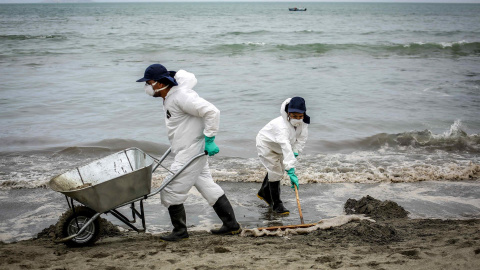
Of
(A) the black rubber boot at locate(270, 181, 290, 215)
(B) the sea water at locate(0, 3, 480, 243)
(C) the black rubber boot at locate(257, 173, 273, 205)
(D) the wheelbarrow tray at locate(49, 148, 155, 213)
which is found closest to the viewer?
(D) the wheelbarrow tray at locate(49, 148, 155, 213)

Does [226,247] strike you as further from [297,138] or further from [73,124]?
[73,124]

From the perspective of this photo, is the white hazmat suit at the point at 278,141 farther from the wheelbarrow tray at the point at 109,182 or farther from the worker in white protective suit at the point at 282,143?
the wheelbarrow tray at the point at 109,182

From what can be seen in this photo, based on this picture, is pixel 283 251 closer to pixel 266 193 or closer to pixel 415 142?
pixel 266 193

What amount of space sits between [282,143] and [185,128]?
3.71 ft

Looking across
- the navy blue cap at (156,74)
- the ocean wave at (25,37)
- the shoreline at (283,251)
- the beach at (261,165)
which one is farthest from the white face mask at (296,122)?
the ocean wave at (25,37)

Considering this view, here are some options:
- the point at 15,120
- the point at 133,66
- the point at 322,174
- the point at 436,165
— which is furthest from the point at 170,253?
the point at 133,66

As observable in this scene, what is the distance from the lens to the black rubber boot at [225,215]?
4.55 m

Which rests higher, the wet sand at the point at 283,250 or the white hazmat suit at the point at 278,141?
the white hazmat suit at the point at 278,141

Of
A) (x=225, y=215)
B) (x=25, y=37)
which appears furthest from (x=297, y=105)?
(x=25, y=37)

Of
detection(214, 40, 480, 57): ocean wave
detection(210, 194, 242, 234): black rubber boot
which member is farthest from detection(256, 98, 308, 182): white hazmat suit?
detection(214, 40, 480, 57): ocean wave

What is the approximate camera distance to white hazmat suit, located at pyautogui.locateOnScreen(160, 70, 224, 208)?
13.5ft

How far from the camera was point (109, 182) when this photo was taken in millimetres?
3695

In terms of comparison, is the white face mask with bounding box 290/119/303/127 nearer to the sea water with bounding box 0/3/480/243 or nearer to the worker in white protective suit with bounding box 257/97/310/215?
the worker in white protective suit with bounding box 257/97/310/215

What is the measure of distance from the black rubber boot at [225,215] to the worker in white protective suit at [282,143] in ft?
2.41
